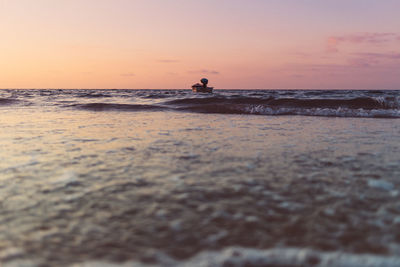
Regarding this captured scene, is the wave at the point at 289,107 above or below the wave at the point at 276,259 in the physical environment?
above

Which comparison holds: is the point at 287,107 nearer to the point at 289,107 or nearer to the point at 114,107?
the point at 289,107

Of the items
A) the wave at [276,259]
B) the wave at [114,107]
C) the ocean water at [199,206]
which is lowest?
the wave at [276,259]

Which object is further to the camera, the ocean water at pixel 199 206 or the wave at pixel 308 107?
the wave at pixel 308 107

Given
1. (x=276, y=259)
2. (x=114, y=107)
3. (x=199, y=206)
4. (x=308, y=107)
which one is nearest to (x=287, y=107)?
(x=308, y=107)

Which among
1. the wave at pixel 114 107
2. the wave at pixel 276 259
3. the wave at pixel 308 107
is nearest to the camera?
the wave at pixel 276 259

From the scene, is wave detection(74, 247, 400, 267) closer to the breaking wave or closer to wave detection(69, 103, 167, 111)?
the breaking wave

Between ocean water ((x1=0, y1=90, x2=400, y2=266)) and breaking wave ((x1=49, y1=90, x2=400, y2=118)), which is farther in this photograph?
breaking wave ((x1=49, y1=90, x2=400, y2=118))

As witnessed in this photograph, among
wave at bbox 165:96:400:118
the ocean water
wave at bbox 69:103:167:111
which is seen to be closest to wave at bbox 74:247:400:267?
the ocean water

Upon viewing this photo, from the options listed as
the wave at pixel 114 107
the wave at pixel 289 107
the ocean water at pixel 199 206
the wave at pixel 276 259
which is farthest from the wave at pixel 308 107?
the wave at pixel 276 259

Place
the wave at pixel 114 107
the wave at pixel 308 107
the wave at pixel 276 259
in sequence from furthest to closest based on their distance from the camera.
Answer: the wave at pixel 114 107 → the wave at pixel 308 107 → the wave at pixel 276 259

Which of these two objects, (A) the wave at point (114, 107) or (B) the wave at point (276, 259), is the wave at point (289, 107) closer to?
(A) the wave at point (114, 107)

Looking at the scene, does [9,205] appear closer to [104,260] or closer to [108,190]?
[108,190]

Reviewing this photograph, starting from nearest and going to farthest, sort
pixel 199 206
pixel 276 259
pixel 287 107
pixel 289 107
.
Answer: pixel 276 259
pixel 199 206
pixel 287 107
pixel 289 107

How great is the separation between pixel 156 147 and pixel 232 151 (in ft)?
3.28
